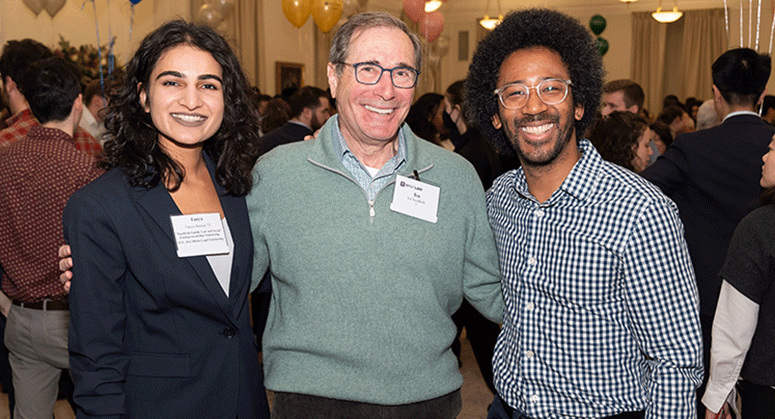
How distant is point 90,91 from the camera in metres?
4.58

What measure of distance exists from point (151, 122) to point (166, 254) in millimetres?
386

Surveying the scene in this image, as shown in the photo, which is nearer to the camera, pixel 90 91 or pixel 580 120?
pixel 580 120

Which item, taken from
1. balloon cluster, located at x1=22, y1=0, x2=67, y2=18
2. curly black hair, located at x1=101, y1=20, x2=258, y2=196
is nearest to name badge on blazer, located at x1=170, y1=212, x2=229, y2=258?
curly black hair, located at x1=101, y1=20, x2=258, y2=196

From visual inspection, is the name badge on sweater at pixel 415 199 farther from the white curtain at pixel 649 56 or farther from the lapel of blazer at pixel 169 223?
the white curtain at pixel 649 56

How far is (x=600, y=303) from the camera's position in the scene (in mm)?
1419

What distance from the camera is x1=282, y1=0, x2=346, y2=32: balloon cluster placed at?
7324 mm

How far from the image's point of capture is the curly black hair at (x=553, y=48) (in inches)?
64.5

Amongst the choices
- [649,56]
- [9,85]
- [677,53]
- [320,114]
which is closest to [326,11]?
[320,114]

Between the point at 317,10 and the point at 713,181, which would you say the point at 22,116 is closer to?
the point at 713,181

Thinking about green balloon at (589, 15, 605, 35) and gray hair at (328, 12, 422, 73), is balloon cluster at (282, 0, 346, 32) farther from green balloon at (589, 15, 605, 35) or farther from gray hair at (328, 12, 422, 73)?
green balloon at (589, 15, 605, 35)

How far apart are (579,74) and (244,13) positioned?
8984 millimetres

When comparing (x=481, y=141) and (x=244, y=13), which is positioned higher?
(x=244, y=13)

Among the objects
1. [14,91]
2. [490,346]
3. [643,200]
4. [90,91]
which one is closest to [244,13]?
[90,91]

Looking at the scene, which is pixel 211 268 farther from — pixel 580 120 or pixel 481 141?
pixel 481 141
